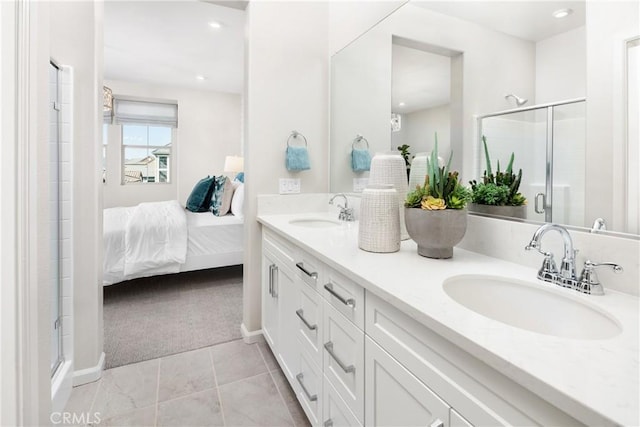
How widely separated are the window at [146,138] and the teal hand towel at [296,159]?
4.06 m

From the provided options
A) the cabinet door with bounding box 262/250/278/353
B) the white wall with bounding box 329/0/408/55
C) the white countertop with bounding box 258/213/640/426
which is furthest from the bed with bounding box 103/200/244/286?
the white countertop with bounding box 258/213/640/426

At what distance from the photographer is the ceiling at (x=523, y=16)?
893 mm

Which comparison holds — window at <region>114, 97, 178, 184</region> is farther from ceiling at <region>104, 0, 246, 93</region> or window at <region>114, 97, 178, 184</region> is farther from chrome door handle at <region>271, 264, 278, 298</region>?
chrome door handle at <region>271, 264, 278, 298</region>

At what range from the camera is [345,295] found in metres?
1.01

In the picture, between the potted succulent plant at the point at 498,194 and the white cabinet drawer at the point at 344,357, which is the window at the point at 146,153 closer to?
the white cabinet drawer at the point at 344,357

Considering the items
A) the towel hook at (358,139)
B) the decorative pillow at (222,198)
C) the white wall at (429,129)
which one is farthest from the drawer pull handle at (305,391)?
the decorative pillow at (222,198)

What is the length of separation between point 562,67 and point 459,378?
0.91 m

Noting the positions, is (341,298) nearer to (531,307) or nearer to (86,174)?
(531,307)

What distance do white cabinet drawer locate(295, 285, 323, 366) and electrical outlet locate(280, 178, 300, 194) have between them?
0.89 m

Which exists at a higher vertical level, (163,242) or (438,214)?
(438,214)

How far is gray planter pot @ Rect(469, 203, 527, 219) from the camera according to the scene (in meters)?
1.05

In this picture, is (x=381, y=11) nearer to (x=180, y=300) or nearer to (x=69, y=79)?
(x=69, y=79)

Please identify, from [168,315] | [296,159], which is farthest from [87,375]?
[296,159]

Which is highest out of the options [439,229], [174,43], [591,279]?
[174,43]
